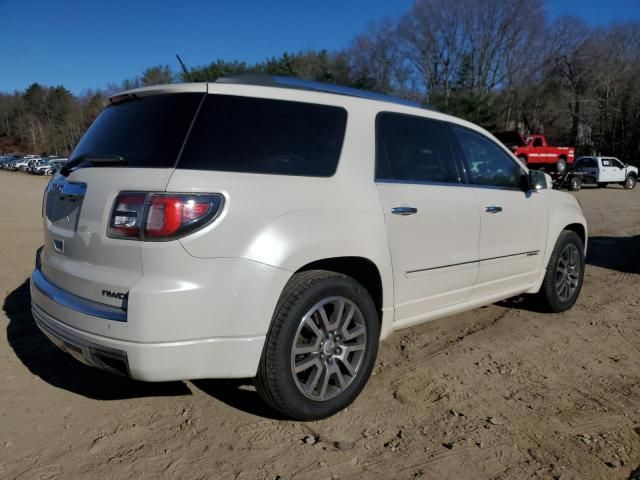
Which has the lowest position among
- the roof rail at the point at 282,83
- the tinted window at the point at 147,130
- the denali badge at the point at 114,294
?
the denali badge at the point at 114,294

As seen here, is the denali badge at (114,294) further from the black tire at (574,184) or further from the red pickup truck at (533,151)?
the red pickup truck at (533,151)

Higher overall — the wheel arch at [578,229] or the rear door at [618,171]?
the wheel arch at [578,229]

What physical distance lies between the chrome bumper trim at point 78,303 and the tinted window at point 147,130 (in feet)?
2.36

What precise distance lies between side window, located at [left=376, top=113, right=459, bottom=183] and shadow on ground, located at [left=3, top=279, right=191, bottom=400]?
1.97 metres

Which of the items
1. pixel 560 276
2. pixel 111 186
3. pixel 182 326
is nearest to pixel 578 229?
pixel 560 276

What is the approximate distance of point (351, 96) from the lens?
10.4 feet

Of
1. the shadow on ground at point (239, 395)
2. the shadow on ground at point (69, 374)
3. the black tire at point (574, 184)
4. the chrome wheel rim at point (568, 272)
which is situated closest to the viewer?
the shadow on ground at point (239, 395)

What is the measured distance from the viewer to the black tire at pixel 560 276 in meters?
4.64

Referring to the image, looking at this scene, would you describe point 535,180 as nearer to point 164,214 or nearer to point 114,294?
point 164,214

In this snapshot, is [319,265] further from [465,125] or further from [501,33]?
[501,33]

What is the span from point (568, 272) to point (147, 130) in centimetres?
412

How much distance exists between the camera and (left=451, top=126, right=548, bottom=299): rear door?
384 centimetres

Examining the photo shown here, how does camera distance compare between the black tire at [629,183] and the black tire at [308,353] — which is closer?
the black tire at [308,353]

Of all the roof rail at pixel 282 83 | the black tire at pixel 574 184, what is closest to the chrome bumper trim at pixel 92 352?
the roof rail at pixel 282 83
